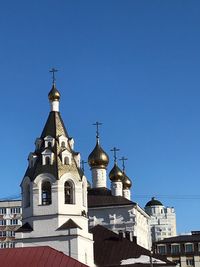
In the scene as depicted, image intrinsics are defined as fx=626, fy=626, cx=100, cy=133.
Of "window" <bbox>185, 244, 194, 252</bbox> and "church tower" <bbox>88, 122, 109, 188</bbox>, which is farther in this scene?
"window" <bbox>185, 244, 194, 252</bbox>

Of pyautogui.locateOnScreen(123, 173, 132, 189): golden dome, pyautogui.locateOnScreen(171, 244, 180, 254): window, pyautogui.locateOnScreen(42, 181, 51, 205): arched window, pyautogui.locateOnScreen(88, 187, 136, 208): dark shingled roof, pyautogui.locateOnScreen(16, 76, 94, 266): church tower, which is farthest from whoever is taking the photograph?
pyautogui.locateOnScreen(171, 244, 180, 254): window

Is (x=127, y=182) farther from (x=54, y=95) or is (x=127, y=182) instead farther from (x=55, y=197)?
(x=55, y=197)

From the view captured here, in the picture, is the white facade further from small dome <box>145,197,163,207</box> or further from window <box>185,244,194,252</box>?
small dome <box>145,197,163,207</box>

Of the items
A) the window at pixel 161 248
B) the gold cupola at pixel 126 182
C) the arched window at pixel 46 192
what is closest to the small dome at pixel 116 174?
the gold cupola at pixel 126 182

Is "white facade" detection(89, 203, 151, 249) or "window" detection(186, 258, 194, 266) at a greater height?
"white facade" detection(89, 203, 151, 249)

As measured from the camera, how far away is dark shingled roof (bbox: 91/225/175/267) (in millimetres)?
39425

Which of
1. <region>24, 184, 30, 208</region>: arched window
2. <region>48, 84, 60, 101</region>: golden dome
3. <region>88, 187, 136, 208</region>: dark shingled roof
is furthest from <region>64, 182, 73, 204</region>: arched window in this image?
<region>88, 187, 136, 208</region>: dark shingled roof

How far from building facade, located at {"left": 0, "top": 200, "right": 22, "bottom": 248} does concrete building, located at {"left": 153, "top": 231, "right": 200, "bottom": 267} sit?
21308 millimetres

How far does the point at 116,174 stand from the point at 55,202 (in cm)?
2304

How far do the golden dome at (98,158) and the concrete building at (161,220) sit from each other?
80498mm

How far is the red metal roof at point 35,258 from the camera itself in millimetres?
33312

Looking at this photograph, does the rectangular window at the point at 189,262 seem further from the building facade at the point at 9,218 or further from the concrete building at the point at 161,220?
the concrete building at the point at 161,220

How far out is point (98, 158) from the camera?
2219 inches

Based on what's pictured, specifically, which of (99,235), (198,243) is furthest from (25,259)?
(198,243)
